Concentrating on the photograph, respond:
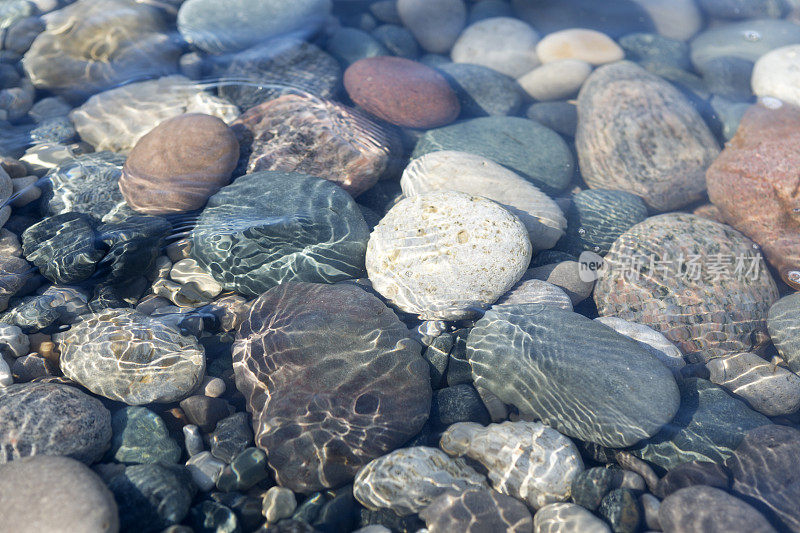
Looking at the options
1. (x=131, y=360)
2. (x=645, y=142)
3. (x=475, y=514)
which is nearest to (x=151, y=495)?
(x=131, y=360)

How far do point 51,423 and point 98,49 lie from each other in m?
5.13

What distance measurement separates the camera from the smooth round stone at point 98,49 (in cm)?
581

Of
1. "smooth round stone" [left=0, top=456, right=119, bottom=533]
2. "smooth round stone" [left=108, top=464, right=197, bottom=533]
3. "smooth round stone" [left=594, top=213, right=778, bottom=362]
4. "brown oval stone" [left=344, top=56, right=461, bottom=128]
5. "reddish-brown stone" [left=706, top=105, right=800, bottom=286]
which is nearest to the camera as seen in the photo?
"smooth round stone" [left=0, top=456, right=119, bottom=533]

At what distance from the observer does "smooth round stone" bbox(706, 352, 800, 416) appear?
11.7 feet

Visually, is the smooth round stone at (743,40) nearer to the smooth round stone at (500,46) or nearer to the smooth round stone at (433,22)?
the smooth round stone at (500,46)

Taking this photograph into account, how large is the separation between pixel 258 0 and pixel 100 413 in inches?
228

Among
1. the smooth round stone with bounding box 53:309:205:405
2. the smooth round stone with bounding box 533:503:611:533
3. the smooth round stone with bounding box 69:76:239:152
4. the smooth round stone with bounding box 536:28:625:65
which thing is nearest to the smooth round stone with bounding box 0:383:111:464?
the smooth round stone with bounding box 53:309:205:405

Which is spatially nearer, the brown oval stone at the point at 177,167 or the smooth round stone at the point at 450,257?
the smooth round stone at the point at 450,257

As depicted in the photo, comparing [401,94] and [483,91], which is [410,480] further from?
[483,91]

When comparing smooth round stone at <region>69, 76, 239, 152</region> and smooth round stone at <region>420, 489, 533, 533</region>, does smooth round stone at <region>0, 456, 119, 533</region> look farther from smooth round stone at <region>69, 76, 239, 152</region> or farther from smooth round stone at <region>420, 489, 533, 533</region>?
smooth round stone at <region>69, 76, 239, 152</region>

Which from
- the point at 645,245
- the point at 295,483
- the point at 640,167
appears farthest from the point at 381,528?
the point at 640,167

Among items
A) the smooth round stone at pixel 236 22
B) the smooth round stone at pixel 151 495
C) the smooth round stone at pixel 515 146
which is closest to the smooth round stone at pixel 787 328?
the smooth round stone at pixel 515 146

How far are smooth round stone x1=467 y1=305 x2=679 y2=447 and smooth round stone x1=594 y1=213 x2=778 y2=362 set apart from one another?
0.72m

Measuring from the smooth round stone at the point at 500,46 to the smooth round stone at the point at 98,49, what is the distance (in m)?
3.97
